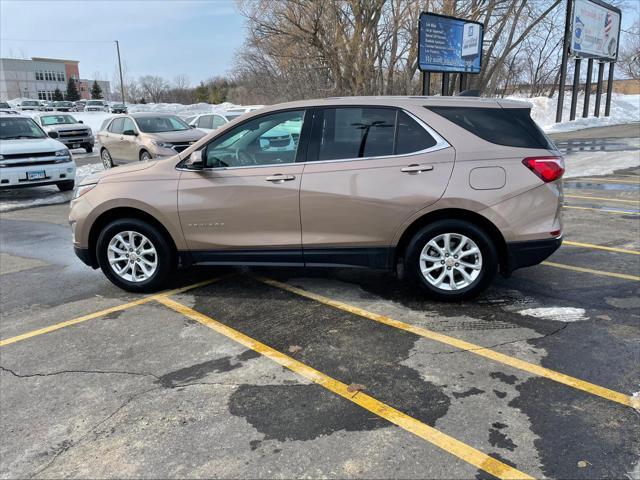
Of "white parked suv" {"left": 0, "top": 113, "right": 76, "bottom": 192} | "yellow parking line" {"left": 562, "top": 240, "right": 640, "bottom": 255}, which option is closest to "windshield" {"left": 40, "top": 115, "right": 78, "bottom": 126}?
"white parked suv" {"left": 0, "top": 113, "right": 76, "bottom": 192}

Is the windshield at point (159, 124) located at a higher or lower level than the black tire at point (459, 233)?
higher

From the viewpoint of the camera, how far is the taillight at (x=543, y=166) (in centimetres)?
431

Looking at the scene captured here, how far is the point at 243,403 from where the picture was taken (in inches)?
124

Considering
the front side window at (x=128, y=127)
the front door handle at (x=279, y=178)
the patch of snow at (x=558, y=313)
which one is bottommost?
the patch of snow at (x=558, y=313)

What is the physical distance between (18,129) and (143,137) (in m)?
2.87

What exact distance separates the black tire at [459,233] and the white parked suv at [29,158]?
32.3 ft

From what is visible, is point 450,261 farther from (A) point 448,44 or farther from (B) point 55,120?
(B) point 55,120

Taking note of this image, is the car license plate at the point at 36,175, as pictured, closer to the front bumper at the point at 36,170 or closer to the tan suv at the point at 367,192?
the front bumper at the point at 36,170

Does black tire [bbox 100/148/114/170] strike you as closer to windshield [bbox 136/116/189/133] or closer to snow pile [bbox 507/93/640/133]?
windshield [bbox 136/116/189/133]

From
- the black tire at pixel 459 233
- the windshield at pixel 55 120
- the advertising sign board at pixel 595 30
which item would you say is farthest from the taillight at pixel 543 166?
the advertising sign board at pixel 595 30

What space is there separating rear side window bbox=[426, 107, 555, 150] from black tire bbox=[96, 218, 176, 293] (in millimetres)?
2758

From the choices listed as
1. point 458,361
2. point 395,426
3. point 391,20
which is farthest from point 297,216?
point 391,20

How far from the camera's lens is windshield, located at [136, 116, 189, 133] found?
570 inches

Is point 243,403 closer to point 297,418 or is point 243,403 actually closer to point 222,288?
point 297,418
